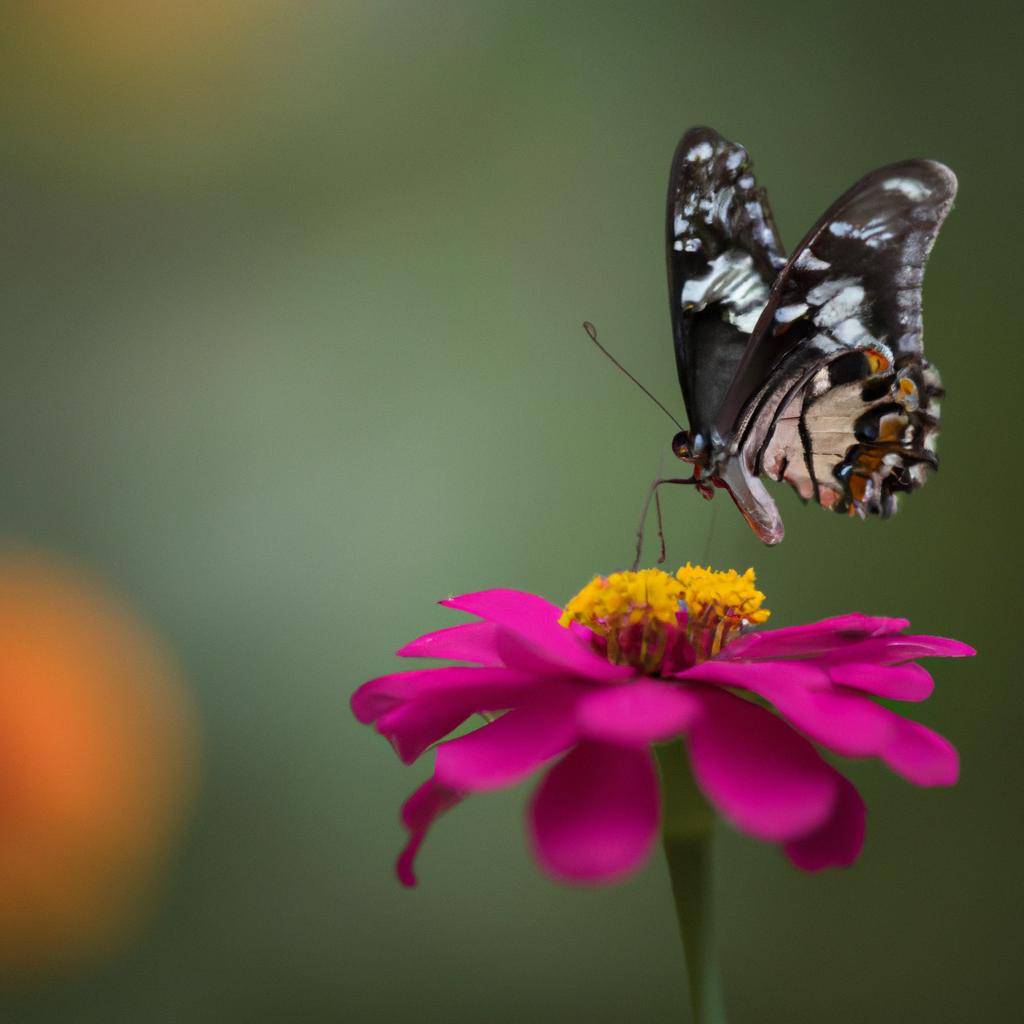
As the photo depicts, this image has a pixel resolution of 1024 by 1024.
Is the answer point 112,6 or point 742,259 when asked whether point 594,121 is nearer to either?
point 112,6

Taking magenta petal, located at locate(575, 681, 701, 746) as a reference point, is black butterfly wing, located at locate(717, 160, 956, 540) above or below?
above

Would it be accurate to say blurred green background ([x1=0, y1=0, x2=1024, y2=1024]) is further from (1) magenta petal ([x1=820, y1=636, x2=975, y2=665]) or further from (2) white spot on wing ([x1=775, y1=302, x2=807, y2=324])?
(1) magenta petal ([x1=820, y1=636, x2=975, y2=665])

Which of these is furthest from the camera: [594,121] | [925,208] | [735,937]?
[594,121]

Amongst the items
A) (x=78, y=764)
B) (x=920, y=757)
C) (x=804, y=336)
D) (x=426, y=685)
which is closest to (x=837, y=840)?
(x=920, y=757)

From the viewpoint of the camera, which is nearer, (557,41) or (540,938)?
(540,938)

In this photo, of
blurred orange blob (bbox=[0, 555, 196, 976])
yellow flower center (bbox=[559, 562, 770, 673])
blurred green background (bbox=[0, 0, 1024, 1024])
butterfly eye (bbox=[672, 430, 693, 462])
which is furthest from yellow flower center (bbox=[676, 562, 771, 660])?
blurred orange blob (bbox=[0, 555, 196, 976])

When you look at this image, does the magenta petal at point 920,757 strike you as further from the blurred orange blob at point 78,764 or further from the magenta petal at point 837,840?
the blurred orange blob at point 78,764

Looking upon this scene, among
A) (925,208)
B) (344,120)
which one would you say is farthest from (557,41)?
(925,208)
